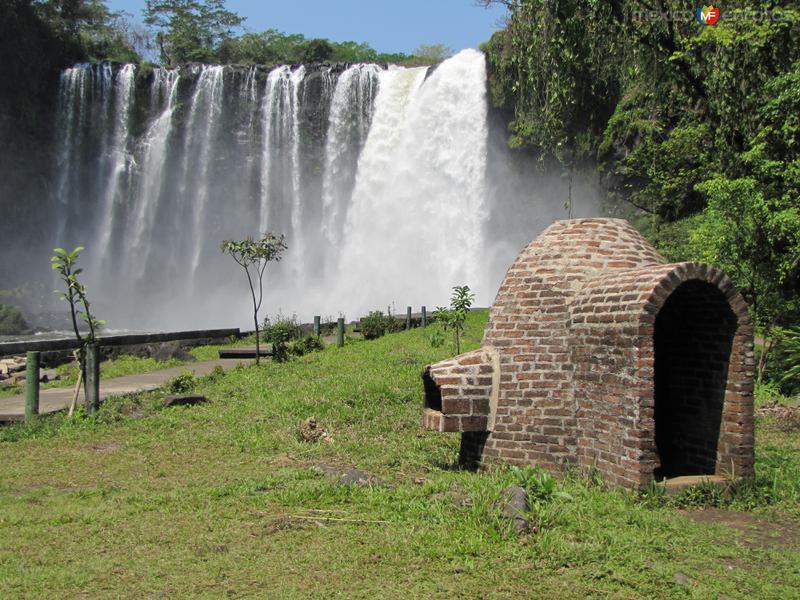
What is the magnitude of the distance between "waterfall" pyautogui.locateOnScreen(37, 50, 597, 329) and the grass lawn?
25.7 m

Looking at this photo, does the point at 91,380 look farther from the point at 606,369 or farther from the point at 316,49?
the point at 316,49

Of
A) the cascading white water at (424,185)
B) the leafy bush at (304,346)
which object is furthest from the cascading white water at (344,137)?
the leafy bush at (304,346)

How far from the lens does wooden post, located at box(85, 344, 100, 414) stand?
946 cm

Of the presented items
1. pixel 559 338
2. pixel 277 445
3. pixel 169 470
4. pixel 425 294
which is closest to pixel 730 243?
pixel 559 338

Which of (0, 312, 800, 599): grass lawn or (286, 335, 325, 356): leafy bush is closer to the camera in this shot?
(0, 312, 800, 599): grass lawn

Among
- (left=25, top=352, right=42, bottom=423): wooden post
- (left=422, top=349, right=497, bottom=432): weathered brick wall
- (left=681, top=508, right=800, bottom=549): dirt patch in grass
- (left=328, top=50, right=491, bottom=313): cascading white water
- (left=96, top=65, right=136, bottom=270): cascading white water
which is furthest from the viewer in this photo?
(left=96, top=65, right=136, bottom=270): cascading white water

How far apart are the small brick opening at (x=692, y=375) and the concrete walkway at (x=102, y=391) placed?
761 centimetres

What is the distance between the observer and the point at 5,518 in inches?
209

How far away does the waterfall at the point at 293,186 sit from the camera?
3316 centimetres

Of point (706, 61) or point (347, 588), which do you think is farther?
point (706, 61)

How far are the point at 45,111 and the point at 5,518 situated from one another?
37.5 metres

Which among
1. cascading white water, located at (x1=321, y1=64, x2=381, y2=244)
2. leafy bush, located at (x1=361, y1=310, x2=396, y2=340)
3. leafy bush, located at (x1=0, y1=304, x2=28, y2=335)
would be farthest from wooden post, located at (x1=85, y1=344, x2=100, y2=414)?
cascading white water, located at (x1=321, y1=64, x2=381, y2=244)

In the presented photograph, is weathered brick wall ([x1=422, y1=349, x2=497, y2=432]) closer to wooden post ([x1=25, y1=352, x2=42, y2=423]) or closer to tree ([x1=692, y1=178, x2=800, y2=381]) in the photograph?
wooden post ([x1=25, y1=352, x2=42, y2=423])

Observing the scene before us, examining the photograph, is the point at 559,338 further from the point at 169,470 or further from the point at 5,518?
the point at 5,518
